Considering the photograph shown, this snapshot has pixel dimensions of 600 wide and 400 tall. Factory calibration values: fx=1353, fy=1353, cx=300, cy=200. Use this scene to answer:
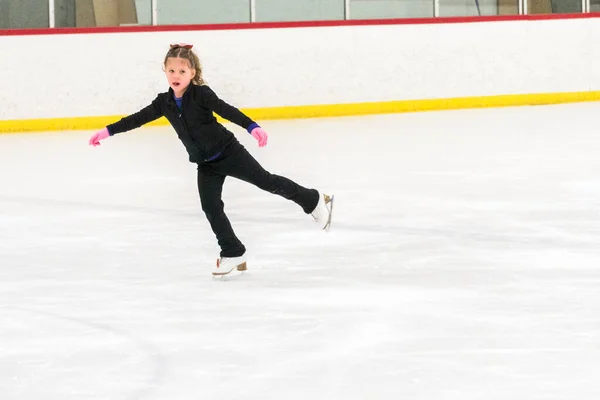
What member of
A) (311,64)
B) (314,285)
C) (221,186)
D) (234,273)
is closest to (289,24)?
(311,64)

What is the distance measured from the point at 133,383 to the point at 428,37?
34.6ft

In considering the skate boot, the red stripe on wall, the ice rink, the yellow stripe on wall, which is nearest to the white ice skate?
the ice rink

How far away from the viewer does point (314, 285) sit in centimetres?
464

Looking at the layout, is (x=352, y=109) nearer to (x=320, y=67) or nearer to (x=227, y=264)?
(x=320, y=67)

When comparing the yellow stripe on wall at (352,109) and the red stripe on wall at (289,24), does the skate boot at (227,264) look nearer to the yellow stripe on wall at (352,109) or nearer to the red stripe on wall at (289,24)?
the yellow stripe on wall at (352,109)

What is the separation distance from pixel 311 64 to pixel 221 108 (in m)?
8.27

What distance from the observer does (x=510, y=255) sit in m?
5.17

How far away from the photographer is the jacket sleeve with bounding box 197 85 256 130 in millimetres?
4699

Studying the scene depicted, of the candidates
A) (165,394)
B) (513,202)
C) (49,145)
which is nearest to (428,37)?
(49,145)

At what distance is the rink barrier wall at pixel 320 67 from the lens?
1186cm

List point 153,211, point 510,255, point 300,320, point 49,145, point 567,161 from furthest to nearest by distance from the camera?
point 49,145
point 567,161
point 153,211
point 510,255
point 300,320

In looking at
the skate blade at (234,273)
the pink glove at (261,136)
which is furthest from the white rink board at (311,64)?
the pink glove at (261,136)

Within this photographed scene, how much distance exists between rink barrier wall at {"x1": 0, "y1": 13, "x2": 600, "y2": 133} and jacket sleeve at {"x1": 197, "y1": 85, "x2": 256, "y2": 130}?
723 centimetres

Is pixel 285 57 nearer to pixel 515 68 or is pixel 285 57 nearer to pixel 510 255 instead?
pixel 515 68
